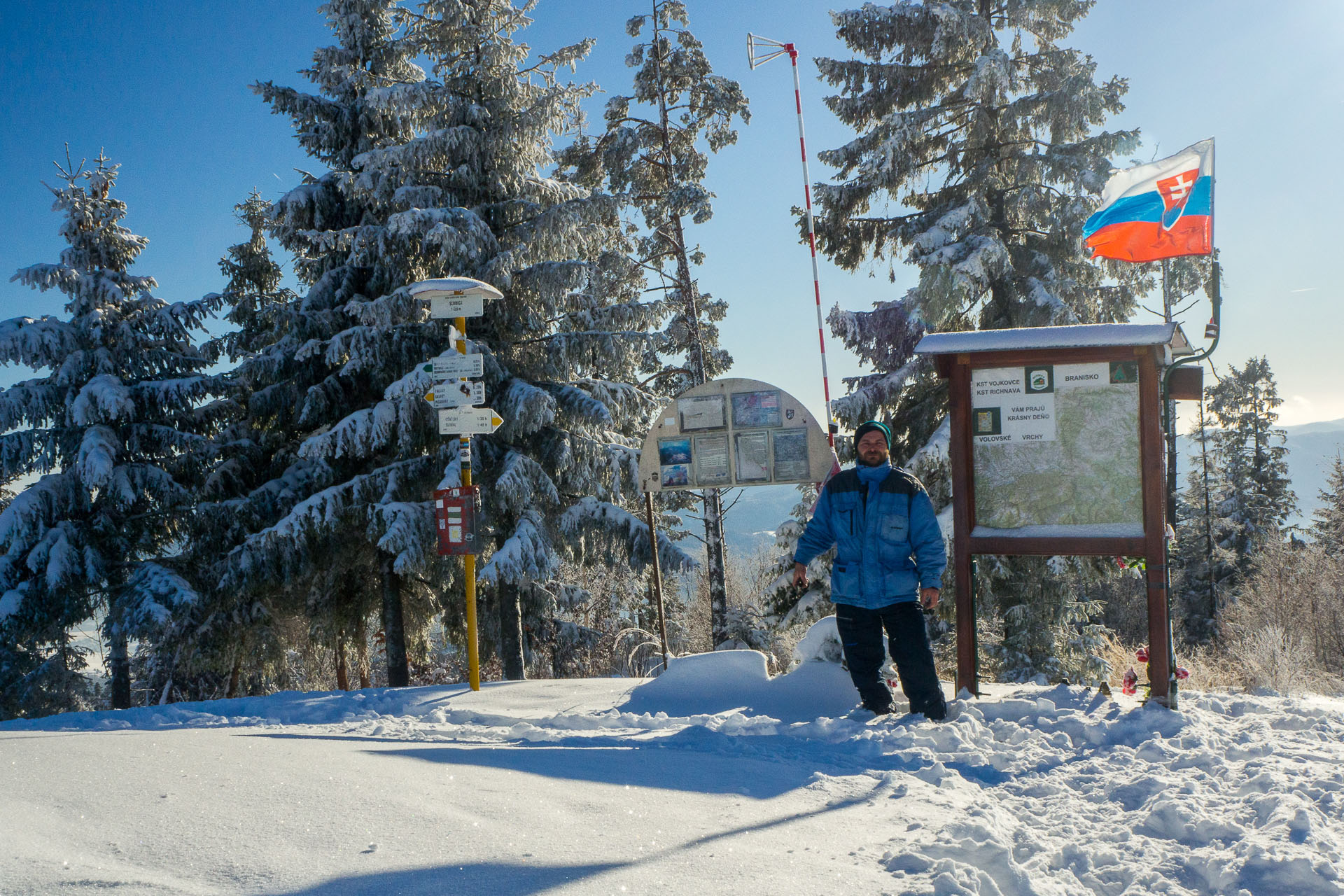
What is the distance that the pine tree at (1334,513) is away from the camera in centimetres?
2983

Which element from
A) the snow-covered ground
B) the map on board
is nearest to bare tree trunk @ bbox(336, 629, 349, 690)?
the snow-covered ground

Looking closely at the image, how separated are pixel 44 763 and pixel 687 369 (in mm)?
13790

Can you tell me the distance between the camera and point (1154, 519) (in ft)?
18.5

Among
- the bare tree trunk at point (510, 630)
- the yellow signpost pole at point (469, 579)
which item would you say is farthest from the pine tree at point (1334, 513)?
the yellow signpost pole at point (469, 579)

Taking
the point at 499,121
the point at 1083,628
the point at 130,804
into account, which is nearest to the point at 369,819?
the point at 130,804

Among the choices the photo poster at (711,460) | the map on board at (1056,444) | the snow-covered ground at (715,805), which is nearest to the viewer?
the snow-covered ground at (715,805)

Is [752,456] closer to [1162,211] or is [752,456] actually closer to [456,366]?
[456,366]

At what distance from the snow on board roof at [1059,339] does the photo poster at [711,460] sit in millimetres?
2320

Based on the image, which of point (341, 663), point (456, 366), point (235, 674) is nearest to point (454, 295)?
point (456, 366)

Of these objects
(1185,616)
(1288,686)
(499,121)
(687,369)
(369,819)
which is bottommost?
(1185,616)

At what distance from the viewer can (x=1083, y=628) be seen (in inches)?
544

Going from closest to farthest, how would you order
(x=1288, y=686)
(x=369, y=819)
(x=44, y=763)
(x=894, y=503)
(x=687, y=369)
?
1. (x=369, y=819)
2. (x=44, y=763)
3. (x=894, y=503)
4. (x=1288, y=686)
5. (x=687, y=369)

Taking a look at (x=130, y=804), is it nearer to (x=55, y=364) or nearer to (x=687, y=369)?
(x=55, y=364)

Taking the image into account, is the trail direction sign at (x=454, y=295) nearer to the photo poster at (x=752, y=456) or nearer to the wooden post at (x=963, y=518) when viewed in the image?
the photo poster at (x=752, y=456)
